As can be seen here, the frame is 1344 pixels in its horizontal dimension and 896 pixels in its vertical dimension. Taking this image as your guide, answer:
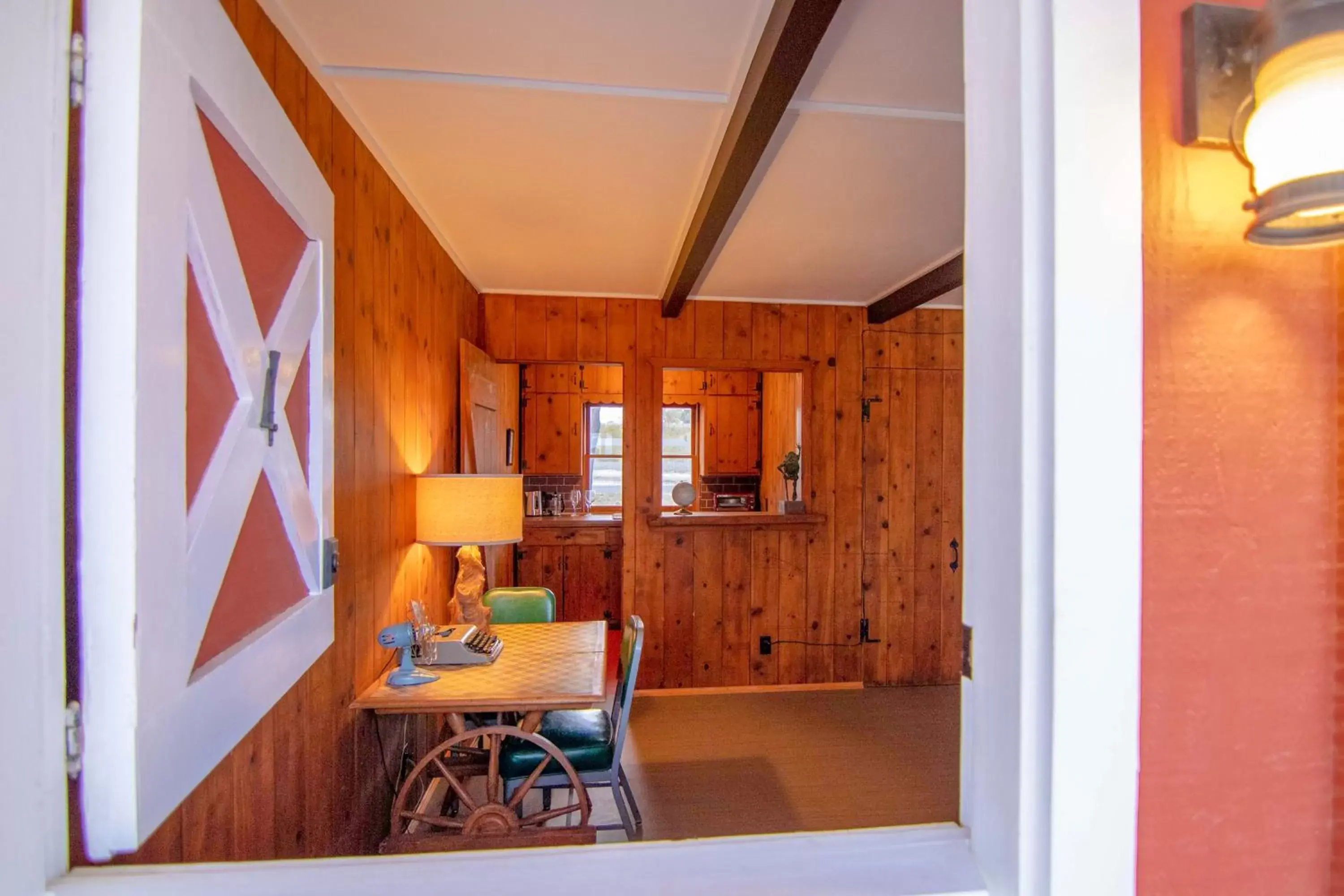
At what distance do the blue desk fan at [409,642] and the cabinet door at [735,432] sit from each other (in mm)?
4205

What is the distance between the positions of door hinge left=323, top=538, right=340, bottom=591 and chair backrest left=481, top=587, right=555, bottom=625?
5.88 ft

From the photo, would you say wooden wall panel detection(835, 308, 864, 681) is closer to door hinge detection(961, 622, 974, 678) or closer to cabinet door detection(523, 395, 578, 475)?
cabinet door detection(523, 395, 578, 475)

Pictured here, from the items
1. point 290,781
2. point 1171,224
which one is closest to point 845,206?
point 1171,224

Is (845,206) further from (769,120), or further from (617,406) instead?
(617,406)

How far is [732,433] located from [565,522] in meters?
2.19

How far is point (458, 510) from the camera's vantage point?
221 centimetres

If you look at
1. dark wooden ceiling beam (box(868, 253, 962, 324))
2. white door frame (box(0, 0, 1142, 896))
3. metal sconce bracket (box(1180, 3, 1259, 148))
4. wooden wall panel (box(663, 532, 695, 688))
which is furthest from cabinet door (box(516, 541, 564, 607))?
metal sconce bracket (box(1180, 3, 1259, 148))

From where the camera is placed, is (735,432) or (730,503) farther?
(735,432)

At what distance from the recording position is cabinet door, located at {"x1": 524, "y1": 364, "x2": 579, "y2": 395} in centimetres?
570

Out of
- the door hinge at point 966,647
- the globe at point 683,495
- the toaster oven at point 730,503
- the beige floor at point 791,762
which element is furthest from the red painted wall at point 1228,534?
the toaster oven at point 730,503

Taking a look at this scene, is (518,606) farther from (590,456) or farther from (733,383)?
(733,383)

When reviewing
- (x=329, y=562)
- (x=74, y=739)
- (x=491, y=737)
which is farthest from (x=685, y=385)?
(x=74, y=739)

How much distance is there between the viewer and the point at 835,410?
3.94 metres

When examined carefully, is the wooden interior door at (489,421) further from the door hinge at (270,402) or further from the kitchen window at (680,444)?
the door hinge at (270,402)
